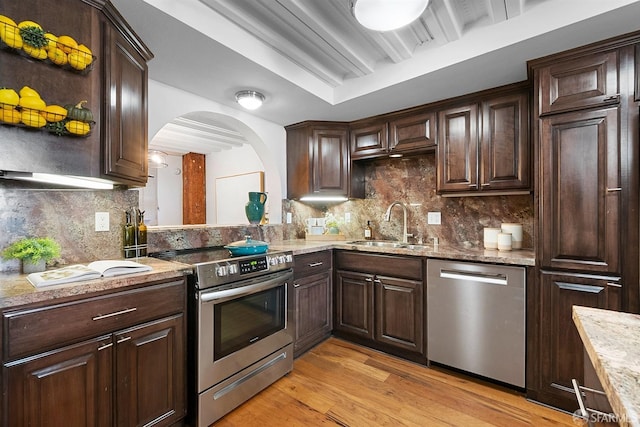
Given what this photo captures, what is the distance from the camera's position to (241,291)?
6.24 feet

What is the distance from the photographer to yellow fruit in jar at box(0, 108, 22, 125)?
1.15m

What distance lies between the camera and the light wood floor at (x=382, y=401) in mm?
1782

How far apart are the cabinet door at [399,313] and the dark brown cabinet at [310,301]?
0.49 m

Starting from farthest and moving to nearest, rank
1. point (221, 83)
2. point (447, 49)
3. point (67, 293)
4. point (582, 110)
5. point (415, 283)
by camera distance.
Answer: point (415, 283) → point (221, 83) → point (447, 49) → point (582, 110) → point (67, 293)

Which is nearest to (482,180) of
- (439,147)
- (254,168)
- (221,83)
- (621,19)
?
(439,147)

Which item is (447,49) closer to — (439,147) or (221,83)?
(439,147)

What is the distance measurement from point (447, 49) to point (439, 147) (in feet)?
2.82

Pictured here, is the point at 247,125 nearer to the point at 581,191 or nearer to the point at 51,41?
the point at 51,41

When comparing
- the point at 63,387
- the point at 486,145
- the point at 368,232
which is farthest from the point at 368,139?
the point at 63,387

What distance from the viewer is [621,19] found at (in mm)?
1546

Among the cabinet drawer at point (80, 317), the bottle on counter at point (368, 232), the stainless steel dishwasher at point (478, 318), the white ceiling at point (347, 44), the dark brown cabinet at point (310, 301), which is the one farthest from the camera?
the bottle on counter at point (368, 232)

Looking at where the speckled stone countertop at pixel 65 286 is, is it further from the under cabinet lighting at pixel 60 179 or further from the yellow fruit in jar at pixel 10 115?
the yellow fruit in jar at pixel 10 115

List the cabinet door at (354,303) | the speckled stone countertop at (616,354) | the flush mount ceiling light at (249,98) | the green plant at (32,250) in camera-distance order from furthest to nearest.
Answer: the cabinet door at (354,303) < the flush mount ceiling light at (249,98) < the green plant at (32,250) < the speckled stone countertop at (616,354)

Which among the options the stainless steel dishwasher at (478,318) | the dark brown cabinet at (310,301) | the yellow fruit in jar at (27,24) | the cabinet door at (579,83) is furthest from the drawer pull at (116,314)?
the cabinet door at (579,83)
